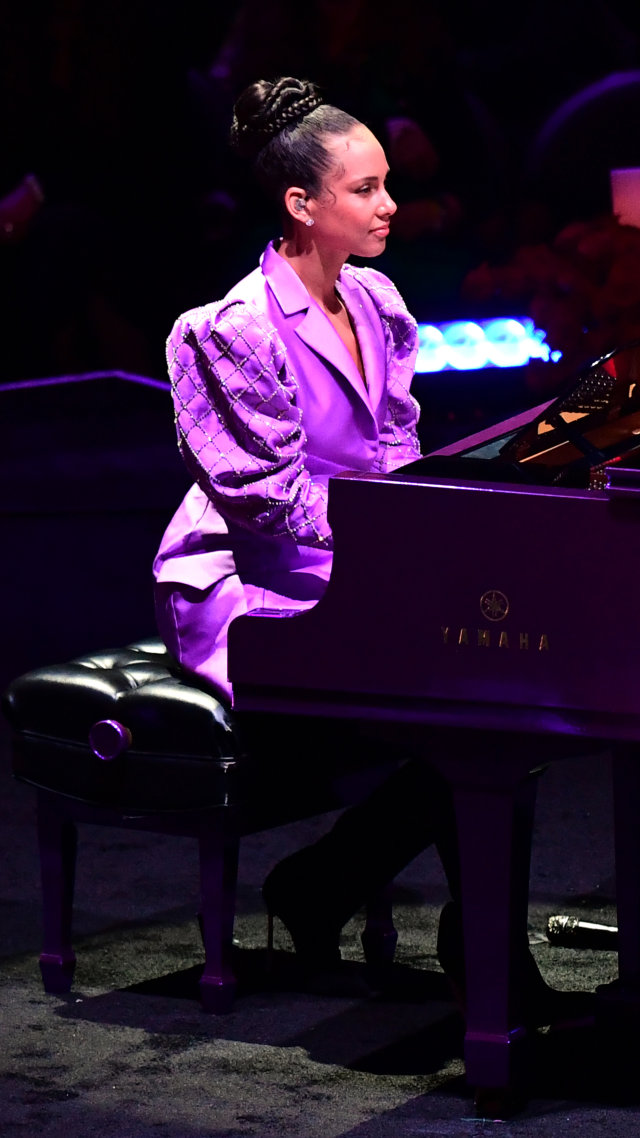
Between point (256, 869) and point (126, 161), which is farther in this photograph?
point (126, 161)

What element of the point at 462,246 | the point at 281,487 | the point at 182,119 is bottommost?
the point at 281,487

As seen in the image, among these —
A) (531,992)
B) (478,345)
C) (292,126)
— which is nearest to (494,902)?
(531,992)

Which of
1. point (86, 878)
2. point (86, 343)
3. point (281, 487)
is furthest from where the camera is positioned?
point (86, 343)

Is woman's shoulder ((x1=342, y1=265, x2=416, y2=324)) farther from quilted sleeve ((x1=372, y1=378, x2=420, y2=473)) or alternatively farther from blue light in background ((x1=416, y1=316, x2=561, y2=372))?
blue light in background ((x1=416, y1=316, x2=561, y2=372))

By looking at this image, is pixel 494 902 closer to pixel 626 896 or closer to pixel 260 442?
pixel 626 896

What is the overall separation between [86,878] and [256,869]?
37cm

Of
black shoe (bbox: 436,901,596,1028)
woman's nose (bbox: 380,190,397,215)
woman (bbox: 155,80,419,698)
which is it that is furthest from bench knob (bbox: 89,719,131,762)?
woman's nose (bbox: 380,190,397,215)

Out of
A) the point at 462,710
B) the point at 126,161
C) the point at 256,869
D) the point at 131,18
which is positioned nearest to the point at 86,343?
the point at 126,161

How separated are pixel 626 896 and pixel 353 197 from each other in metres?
1.19

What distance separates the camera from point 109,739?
121 inches

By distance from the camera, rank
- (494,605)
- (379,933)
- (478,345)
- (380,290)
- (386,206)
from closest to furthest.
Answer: (494,605), (386,206), (380,290), (379,933), (478,345)

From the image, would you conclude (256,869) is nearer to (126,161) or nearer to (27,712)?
(27,712)

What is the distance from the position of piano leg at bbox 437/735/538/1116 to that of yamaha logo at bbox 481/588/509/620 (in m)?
0.20

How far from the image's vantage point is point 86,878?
4.01 metres
